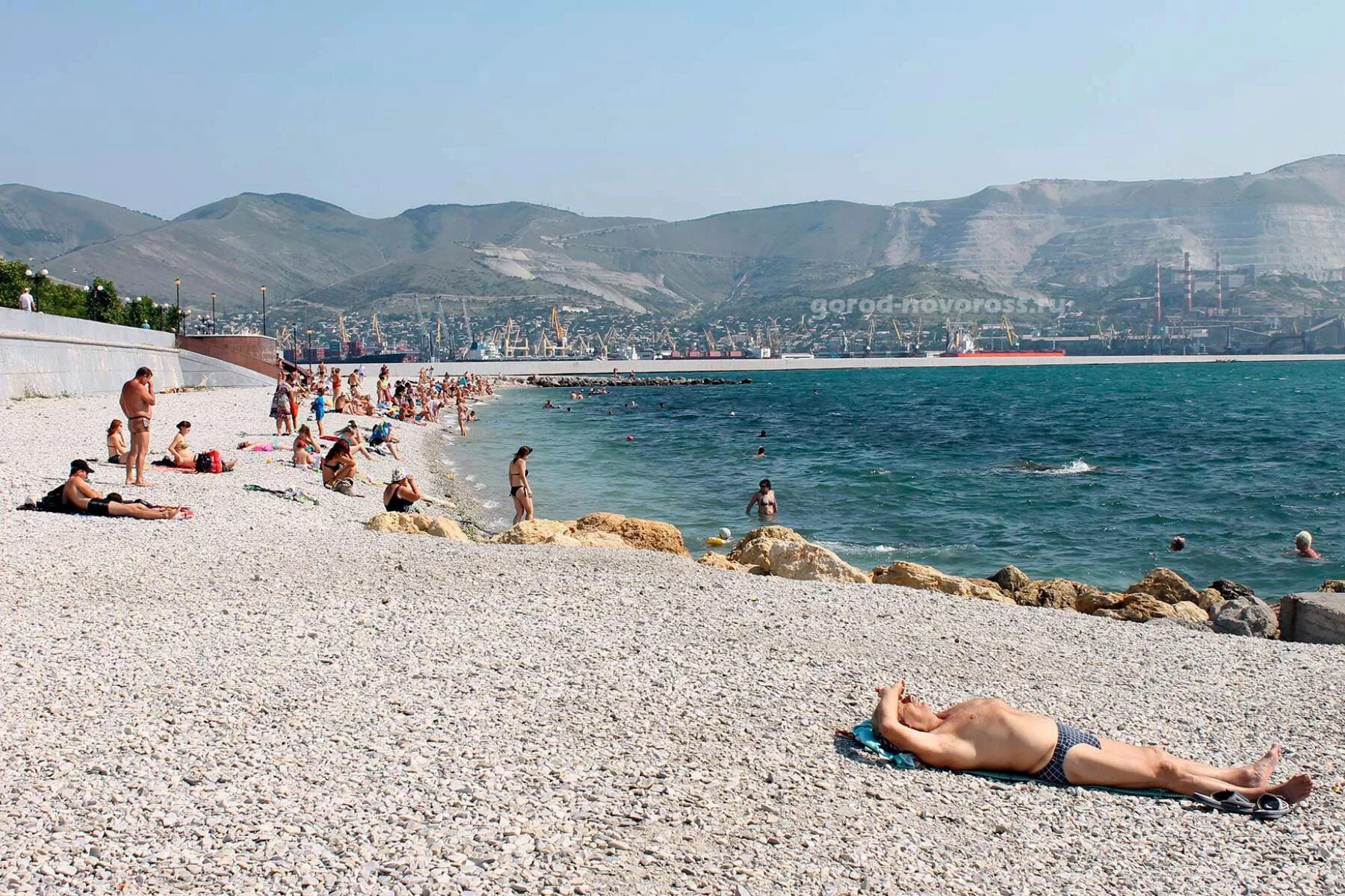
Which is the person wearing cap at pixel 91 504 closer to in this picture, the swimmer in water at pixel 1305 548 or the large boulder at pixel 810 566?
the large boulder at pixel 810 566

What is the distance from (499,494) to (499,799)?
1639cm

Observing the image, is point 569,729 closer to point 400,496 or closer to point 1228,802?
point 1228,802

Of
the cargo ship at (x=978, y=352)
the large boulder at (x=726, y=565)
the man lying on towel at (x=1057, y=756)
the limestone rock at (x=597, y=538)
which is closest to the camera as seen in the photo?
the man lying on towel at (x=1057, y=756)

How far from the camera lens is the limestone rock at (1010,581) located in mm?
12109

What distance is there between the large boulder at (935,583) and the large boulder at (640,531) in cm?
262

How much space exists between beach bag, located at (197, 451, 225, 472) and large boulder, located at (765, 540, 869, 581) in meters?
8.79

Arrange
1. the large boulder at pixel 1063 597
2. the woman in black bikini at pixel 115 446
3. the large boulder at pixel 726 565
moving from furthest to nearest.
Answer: the woman in black bikini at pixel 115 446, the large boulder at pixel 726 565, the large boulder at pixel 1063 597

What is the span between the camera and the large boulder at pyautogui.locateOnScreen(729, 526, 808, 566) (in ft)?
38.3

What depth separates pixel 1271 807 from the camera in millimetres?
5035

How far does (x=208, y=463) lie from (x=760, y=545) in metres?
8.34

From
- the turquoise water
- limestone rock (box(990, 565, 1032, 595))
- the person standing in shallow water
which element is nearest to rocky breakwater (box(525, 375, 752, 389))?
the turquoise water

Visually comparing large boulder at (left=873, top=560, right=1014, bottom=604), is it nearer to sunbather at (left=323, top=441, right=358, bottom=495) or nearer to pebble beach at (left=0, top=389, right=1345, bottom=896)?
pebble beach at (left=0, top=389, right=1345, bottom=896)

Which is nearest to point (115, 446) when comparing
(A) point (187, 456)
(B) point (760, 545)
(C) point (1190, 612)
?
(A) point (187, 456)

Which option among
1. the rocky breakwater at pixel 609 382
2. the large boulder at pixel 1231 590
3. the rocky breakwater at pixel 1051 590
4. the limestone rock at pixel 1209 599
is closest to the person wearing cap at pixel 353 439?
the rocky breakwater at pixel 1051 590
